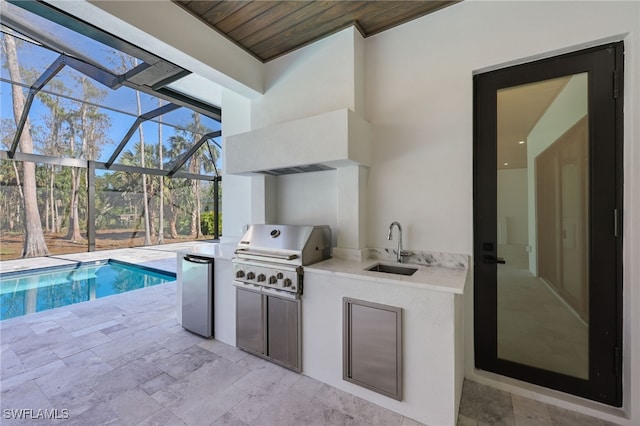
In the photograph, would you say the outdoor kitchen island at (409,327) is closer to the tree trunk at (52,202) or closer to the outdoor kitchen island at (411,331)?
the outdoor kitchen island at (411,331)

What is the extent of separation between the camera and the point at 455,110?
7.00 ft

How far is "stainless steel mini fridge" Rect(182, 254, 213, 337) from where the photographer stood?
2.72m

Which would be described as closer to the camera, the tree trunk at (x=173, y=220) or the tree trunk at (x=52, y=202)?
the tree trunk at (x=52, y=202)

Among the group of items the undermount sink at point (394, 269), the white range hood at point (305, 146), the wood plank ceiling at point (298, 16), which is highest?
the wood plank ceiling at point (298, 16)

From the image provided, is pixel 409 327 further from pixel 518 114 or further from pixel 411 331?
pixel 518 114

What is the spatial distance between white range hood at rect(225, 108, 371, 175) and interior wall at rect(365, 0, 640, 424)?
0.35 m

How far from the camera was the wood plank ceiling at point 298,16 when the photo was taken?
216 cm

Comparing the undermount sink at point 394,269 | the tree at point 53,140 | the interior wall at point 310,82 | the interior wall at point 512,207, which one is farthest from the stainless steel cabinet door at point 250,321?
the tree at point 53,140

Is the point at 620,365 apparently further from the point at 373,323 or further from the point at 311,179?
the point at 311,179

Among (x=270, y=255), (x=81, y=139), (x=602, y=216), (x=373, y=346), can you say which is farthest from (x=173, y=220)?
(x=602, y=216)

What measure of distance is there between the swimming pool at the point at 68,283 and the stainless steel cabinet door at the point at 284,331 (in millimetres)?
3837

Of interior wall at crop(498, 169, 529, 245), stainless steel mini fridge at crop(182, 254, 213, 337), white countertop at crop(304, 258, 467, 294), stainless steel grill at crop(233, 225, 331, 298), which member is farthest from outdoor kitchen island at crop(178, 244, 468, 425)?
stainless steel mini fridge at crop(182, 254, 213, 337)

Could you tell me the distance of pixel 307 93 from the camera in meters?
2.72

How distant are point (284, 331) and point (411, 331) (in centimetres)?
108
